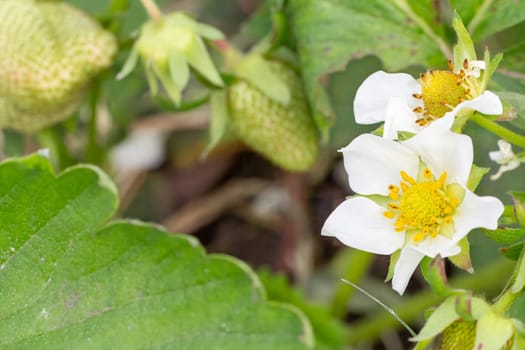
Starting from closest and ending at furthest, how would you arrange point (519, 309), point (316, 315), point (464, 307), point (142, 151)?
point (464, 307), point (519, 309), point (316, 315), point (142, 151)

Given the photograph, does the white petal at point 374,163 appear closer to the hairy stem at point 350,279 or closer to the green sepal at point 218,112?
the green sepal at point 218,112

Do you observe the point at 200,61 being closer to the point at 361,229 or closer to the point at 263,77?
the point at 263,77

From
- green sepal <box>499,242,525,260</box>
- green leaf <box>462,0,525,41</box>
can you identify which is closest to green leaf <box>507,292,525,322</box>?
green sepal <box>499,242,525,260</box>

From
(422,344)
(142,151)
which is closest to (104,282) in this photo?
(422,344)

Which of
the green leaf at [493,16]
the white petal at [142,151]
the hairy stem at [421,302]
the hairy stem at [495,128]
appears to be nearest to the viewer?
the hairy stem at [495,128]

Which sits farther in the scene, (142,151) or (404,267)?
(142,151)

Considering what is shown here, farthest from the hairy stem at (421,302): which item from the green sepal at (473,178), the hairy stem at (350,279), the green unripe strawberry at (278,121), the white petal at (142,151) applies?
the white petal at (142,151)
